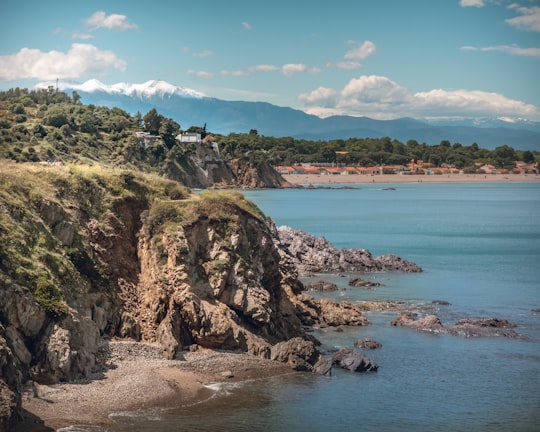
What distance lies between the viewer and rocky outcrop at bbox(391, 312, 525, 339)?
40.7m

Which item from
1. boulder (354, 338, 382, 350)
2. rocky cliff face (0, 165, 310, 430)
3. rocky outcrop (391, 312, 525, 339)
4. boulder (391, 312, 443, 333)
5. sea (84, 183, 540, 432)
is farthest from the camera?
boulder (391, 312, 443, 333)

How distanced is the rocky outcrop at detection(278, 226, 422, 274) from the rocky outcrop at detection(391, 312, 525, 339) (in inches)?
748

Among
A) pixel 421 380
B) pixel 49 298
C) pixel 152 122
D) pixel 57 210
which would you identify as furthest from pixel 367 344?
pixel 152 122

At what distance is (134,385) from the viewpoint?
2795cm

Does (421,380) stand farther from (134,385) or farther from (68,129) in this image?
(68,129)

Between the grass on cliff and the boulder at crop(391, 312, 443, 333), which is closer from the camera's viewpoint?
the grass on cliff

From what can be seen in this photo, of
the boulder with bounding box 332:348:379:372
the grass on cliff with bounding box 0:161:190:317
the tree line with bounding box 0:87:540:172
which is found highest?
the tree line with bounding box 0:87:540:172

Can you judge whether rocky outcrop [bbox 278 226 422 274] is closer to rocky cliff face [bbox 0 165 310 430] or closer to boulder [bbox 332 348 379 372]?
rocky cliff face [bbox 0 165 310 430]

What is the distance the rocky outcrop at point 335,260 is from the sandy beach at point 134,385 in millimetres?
29948

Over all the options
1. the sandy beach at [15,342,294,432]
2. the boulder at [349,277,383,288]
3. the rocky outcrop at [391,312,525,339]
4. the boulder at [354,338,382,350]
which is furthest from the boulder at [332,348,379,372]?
the boulder at [349,277,383,288]

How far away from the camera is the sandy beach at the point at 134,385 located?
24891mm

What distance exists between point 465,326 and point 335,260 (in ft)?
77.4

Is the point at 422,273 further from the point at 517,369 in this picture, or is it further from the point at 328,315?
the point at 517,369

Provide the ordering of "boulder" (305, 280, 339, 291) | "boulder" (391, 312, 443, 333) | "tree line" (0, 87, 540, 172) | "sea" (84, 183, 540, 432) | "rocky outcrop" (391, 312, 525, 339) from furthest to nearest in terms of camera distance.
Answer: "tree line" (0, 87, 540, 172) < "boulder" (305, 280, 339, 291) < "boulder" (391, 312, 443, 333) < "rocky outcrop" (391, 312, 525, 339) < "sea" (84, 183, 540, 432)
